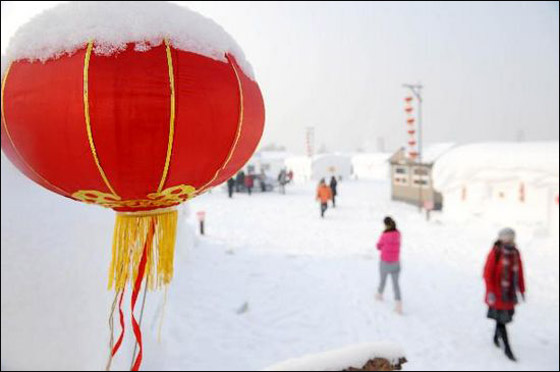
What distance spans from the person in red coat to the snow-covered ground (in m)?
0.60

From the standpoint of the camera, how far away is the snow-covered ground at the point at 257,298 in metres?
3.23

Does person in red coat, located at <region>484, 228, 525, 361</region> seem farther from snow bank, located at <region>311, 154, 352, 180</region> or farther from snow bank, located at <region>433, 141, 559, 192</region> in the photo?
snow bank, located at <region>311, 154, 352, 180</region>

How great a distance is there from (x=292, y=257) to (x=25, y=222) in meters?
5.90

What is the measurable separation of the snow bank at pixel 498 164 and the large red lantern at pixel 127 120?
445 inches

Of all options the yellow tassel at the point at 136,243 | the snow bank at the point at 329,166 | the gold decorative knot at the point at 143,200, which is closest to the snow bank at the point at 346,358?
the yellow tassel at the point at 136,243

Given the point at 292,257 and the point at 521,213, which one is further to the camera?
the point at 521,213

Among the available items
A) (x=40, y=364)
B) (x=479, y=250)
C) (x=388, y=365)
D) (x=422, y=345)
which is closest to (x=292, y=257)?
(x=422, y=345)

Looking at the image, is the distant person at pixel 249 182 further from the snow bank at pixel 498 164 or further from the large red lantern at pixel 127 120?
the large red lantern at pixel 127 120

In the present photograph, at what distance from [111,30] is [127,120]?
343mm

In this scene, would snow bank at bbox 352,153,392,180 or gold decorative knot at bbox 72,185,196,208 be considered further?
snow bank at bbox 352,153,392,180

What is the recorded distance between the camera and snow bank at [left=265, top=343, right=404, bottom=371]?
203cm

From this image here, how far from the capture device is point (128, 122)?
1.26m

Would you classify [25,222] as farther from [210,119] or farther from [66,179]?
[210,119]

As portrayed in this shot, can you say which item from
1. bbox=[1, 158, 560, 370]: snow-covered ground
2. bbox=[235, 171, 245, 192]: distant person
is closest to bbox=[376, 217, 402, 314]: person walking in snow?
bbox=[1, 158, 560, 370]: snow-covered ground
